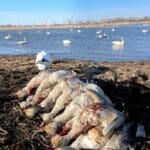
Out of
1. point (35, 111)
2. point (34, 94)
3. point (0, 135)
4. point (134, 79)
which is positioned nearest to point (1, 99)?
point (34, 94)

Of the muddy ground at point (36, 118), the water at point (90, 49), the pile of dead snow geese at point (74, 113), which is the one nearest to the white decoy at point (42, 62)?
the muddy ground at point (36, 118)

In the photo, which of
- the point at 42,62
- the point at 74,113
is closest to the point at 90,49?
the point at 42,62

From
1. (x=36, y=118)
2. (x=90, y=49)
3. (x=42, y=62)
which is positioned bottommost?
(x=90, y=49)

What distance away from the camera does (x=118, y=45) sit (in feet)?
166

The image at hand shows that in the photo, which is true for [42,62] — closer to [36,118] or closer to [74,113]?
[36,118]

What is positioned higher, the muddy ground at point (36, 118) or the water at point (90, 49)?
the muddy ground at point (36, 118)

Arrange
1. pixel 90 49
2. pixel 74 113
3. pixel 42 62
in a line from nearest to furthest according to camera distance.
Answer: pixel 74 113, pixel 42 62, pixel 90 49

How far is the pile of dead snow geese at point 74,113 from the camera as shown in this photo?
8875 mm

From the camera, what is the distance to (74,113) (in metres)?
10.0

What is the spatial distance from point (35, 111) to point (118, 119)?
308 centimetres

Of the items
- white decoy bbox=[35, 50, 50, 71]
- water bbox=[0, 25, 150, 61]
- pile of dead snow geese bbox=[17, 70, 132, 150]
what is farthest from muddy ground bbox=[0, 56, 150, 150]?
water bbox=[0, 25, 150, 61]

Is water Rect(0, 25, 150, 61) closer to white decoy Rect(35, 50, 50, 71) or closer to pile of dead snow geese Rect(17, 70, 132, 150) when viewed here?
white decoy Rect(35, 50, 50, 71)

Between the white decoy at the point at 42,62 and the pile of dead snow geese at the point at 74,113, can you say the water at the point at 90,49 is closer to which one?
the white decoy at the point at 42,62

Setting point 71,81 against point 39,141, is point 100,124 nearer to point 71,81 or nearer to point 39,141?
point 39,141
